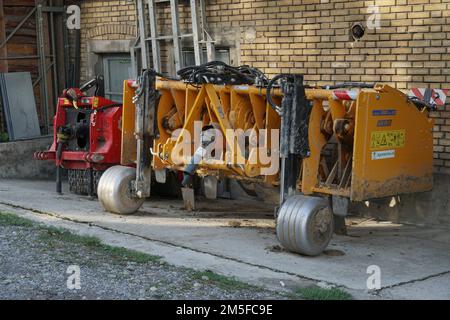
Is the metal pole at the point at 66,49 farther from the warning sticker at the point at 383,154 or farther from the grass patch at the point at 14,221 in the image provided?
the warning sticker at the point at 383,154

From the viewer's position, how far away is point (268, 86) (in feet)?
25.6

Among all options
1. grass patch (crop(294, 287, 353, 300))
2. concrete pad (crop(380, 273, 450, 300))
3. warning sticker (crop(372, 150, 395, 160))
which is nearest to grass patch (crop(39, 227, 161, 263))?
grass patch (crop(294, 287, 353, 300))

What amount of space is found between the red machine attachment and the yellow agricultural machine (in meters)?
0.82

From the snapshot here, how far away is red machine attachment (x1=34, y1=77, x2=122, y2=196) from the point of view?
10375 mm

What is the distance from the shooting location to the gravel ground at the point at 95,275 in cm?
614

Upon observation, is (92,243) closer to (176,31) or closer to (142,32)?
(176,31)

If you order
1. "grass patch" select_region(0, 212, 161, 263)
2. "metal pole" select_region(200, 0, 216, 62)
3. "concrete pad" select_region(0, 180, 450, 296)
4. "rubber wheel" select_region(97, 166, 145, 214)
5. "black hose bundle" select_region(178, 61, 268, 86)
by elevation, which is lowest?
"concrete pad" select_region(0, 180, 450, 296)

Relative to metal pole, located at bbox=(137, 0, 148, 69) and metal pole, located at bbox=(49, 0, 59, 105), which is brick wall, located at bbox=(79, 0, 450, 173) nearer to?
metal pole, located at bbox=(137, 0, 148, 69)

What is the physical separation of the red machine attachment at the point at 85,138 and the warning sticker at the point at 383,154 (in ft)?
12.6

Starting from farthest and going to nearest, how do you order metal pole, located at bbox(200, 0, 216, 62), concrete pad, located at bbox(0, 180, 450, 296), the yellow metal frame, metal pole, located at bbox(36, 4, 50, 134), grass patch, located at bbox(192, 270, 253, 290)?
metal pole, located at bbox(36, 4, 50, 134), metal pole, located at bbox(200, 0, 216, 62), the yellow metal frame, concrete pad, located at bbox(0, 180, 450, 296), grass patch, located at bbox(192, 270, 253, 290)

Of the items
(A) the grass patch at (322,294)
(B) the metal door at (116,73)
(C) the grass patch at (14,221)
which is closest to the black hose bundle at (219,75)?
(C) the grass patch at (14,221)

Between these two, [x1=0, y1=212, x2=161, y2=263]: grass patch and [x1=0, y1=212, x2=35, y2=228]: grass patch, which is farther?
[x1=0, y1=212, x2=35, y2=228]: grass patch

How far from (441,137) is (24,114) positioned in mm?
6795
